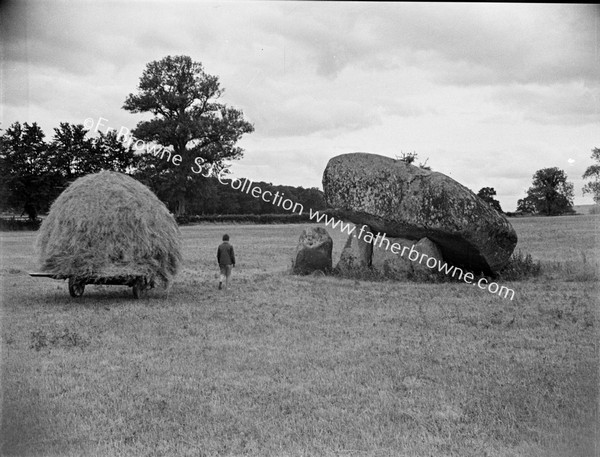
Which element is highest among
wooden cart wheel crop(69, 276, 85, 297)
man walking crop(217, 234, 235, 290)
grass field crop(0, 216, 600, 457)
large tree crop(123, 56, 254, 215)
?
large tree crop(123, 56, 254, 215)

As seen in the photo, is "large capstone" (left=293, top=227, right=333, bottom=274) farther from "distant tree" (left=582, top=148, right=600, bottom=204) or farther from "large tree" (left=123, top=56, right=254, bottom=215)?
"distant tree" (left=582, top=148, right=600, bottom=204)

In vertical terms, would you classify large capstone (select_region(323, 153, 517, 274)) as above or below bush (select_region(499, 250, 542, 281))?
above

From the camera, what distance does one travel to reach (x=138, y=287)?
14094 millimetres

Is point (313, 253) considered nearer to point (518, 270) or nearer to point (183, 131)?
point (518, 270)

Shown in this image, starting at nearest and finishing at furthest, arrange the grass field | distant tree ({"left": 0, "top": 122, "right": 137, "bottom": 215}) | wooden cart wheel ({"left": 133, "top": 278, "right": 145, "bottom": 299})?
the grass field → distant tree ({"left": 0, "top": 122, "right": 137, "bottom": 215}) → wooden cart wheel ({"left": 133, "top": 278, "right": 145, "bottom": 299})

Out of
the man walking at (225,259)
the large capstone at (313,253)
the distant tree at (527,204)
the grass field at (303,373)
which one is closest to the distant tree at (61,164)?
the grass field at (303,373)

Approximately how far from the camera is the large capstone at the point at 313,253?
18.5m

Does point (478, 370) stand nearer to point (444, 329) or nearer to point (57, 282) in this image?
point (444, 329)

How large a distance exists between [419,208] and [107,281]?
8.41 m

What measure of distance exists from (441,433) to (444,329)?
197 inches

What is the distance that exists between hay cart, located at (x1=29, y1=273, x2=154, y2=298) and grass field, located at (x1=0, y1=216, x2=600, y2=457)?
1.41ft

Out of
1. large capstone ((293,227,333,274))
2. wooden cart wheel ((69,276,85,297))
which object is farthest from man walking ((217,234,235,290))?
wooden cart wheel ((69,276,85,297))

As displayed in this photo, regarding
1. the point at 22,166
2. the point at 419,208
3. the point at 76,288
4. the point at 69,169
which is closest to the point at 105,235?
the point at 76,288

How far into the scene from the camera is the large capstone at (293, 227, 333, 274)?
18.5 m
